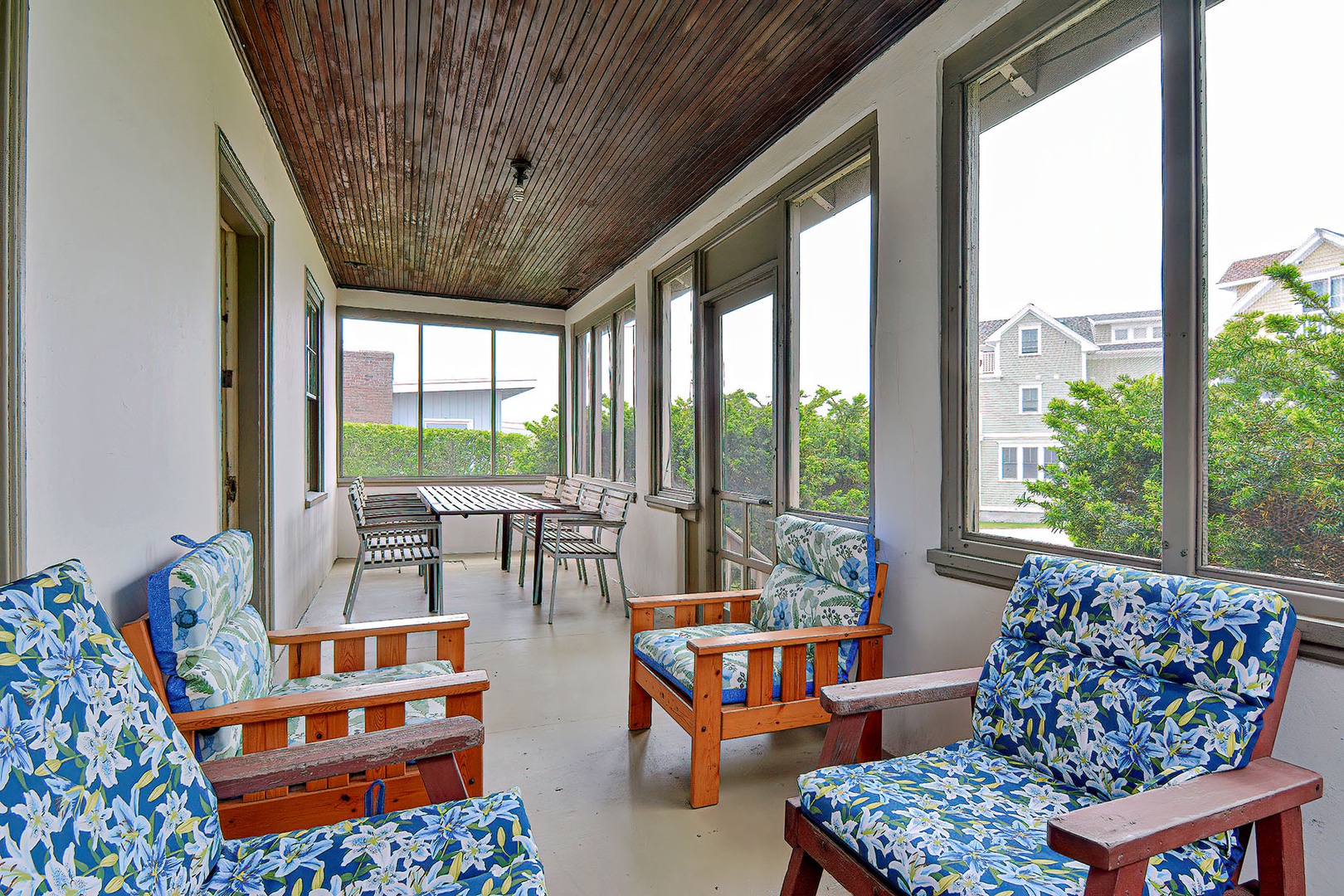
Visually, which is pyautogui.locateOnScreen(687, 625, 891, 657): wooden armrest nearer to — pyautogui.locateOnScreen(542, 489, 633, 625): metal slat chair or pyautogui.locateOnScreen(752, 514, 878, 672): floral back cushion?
pyautogui.locateOnScreen(752, 514, 878, 672): floral back cushion

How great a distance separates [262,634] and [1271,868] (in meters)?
2.39

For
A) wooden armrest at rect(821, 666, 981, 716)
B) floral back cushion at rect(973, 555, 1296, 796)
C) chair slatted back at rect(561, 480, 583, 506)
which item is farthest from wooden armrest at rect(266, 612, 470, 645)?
chair slatted back at rect(561, 480, 583, 506)

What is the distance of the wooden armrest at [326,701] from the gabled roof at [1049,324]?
1912 millimetres

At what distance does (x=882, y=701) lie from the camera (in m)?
1.71

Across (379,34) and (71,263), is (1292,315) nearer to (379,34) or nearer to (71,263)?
(71,263)

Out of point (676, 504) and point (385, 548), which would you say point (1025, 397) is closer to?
point (676, 504)

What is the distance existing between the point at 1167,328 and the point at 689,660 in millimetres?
1749

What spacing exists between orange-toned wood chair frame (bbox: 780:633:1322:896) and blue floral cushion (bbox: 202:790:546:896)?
633mm

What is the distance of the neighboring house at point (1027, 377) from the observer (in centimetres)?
202

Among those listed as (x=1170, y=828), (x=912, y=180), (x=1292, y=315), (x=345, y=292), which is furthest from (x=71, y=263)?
(x=345, y=292)

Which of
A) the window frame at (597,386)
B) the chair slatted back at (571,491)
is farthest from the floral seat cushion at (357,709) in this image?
the chair slatted back at (571,491)

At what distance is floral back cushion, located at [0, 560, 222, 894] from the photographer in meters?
0.94

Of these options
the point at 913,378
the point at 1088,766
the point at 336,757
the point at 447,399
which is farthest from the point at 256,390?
the point at 447,399

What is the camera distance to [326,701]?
1658 mm
